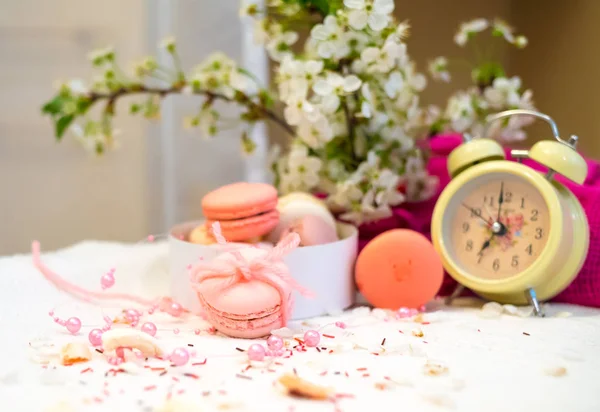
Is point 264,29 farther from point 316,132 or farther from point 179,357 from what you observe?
point 179,357

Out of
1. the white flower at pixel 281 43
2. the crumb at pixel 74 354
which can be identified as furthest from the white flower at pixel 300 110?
the crumb at pixel 74 354

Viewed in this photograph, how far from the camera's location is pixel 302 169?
3.28 feet

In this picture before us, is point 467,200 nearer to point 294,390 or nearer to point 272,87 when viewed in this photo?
point 294,390

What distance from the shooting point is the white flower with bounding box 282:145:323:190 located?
3.24ft

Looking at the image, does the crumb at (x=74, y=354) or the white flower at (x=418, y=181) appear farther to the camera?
the white flower at (x=418, y=181)

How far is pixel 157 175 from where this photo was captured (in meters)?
1.50

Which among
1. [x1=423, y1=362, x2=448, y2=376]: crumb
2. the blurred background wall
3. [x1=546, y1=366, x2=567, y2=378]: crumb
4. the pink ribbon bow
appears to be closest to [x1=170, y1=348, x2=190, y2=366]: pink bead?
the pink ribbon bow

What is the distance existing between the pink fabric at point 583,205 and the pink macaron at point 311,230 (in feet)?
0.41

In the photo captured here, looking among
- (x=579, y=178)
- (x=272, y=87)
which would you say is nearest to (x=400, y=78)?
(x=579, y=178)

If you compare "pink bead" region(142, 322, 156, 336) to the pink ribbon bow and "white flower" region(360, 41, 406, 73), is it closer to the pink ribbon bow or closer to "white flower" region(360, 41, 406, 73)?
the pink ribbon bow

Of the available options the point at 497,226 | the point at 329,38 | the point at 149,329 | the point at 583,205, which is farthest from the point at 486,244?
the point at 149,329

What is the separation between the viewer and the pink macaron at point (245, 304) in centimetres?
71

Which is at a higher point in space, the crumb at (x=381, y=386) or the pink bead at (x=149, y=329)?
the pink bead at (x=149, y=329)

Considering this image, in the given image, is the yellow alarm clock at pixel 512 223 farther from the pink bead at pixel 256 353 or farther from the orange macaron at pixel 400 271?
the pink bead at pixel 256 353
